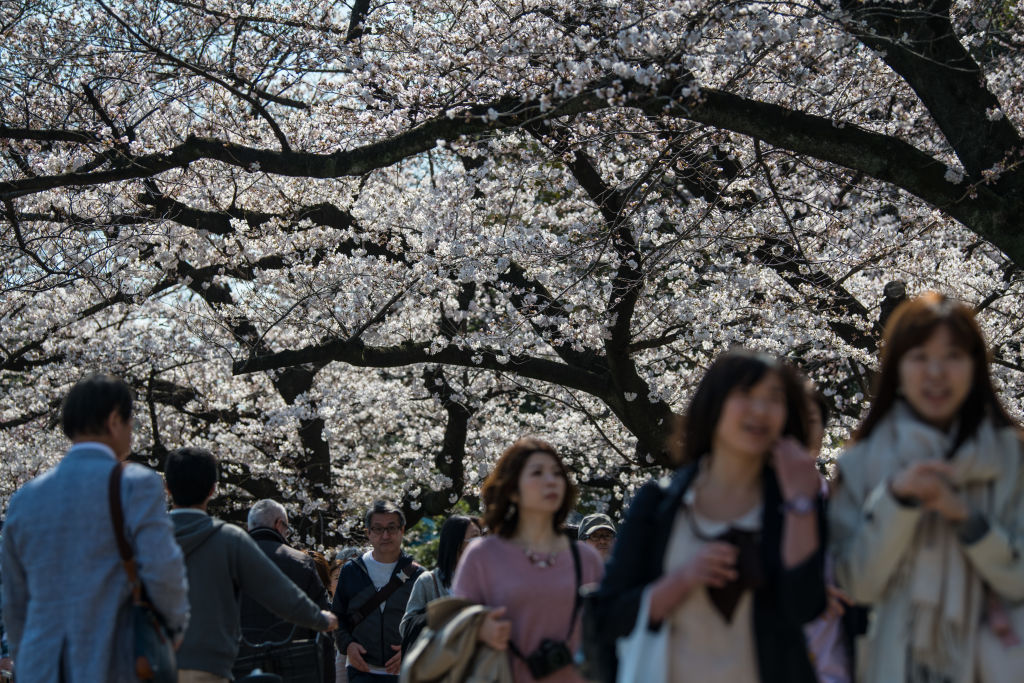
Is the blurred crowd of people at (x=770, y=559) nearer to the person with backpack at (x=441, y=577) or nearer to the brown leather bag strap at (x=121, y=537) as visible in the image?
the brown leather bag strap at (x=121, y=537)

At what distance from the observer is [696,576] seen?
2.80 metres

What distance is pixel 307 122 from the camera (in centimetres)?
1273

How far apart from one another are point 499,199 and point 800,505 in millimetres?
8242

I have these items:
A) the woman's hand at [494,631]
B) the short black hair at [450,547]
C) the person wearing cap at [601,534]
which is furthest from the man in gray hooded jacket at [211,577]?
the person wearing cap at [601,534]

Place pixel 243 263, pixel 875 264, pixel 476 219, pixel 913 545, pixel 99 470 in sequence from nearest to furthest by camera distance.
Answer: pixel 913 545 → pixel 99 470 → pixel 875 264 → pixel 476 219 → pixel 243 263

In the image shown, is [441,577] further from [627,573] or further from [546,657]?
[627,573]

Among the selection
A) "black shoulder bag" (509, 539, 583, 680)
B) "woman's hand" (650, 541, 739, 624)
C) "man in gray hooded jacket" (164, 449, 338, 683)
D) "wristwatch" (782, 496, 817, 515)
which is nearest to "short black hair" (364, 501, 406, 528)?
"man in gray hooded jacket" (164, 449, 338, 683)

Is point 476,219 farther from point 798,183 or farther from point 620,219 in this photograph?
point 798,183

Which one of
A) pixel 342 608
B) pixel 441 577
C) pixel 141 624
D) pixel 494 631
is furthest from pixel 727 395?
pixel 342 608

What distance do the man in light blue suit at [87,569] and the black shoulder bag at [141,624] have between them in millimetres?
23

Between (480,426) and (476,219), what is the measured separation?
210 inches

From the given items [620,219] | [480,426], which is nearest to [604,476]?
[480,426]

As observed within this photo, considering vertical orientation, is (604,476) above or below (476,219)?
below

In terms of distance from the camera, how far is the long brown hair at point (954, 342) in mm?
2881
